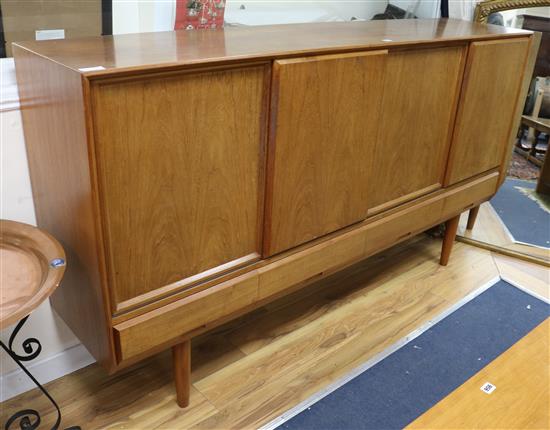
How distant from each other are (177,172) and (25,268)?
0.41 m

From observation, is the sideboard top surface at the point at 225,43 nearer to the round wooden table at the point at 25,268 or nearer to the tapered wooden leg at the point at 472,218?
the round wooden table at the point at 25,268

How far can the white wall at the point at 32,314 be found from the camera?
1.45 m

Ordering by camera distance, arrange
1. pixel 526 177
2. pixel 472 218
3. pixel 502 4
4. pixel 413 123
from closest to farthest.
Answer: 1. pixel 413 123
2. pixel 502 4
3. pixel 472 218
4. pixel 526 177

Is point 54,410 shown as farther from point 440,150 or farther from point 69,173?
point 440,150

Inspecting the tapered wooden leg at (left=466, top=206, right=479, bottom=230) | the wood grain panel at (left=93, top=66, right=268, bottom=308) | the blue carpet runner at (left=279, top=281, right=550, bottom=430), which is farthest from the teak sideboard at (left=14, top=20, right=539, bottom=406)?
the tapered wooden leg at (left=466, top=206, right=479, bottom=230)

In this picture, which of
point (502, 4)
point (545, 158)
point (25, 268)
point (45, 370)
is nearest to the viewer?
point (25, 268)

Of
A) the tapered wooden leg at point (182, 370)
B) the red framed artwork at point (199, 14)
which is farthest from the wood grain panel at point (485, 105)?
the tapered wooden leg at point (182, 370)

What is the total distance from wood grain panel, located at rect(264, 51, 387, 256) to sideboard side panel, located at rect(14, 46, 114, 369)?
50 centimetres

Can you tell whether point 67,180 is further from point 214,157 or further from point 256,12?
point 256,12

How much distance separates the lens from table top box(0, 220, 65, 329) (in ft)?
3.61

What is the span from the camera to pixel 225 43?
4.83 feet

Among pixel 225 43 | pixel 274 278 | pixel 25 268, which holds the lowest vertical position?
pixel 274 278

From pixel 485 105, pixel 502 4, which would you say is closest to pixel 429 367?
pixel 485 105

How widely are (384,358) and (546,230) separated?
154 centimetres
